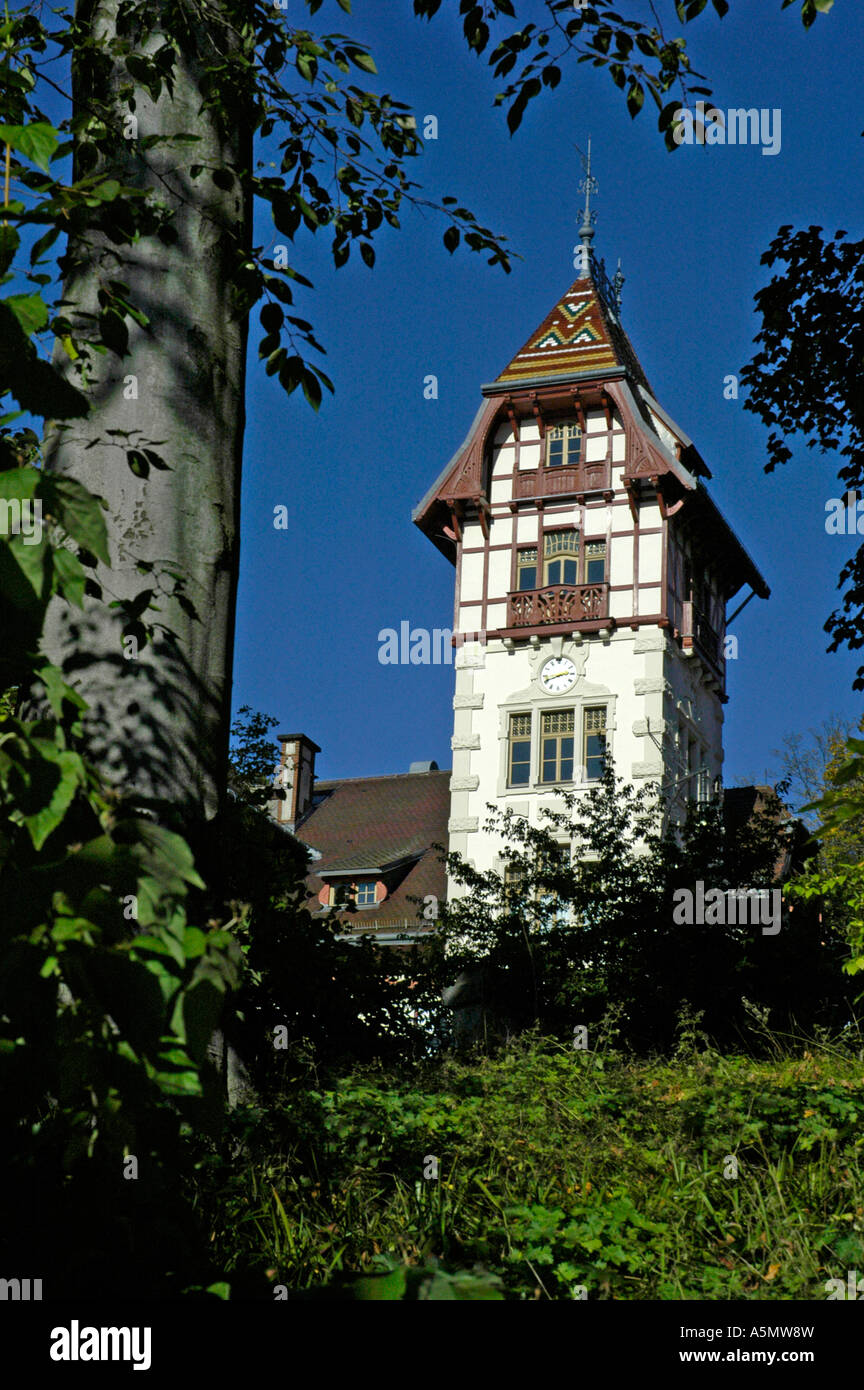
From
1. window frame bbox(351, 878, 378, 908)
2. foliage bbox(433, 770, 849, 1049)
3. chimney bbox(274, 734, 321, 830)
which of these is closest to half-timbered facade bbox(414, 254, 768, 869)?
window frame bbox(351, 878, 378, 908)

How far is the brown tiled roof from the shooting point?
3281 cm

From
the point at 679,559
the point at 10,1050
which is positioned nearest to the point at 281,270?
the point at 10,1050

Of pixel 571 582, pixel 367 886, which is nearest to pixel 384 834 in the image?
pixel 367 886

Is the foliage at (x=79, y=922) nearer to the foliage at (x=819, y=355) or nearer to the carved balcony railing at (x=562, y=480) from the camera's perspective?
the foliage at (x=819, y=355)

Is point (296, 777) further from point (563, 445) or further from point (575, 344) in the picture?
point (575, 344)

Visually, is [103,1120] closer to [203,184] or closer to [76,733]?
[76,733]

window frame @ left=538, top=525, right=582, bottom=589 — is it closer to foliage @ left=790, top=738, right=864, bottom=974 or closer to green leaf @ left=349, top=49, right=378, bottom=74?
foliage @ left=790, top=738, right=864, bottom=974

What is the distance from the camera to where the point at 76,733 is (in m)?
2.04

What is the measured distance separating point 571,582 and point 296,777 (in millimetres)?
11555

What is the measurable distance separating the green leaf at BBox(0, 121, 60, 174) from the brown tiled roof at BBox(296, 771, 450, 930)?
28472 millimetres

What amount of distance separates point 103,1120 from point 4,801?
48cm
